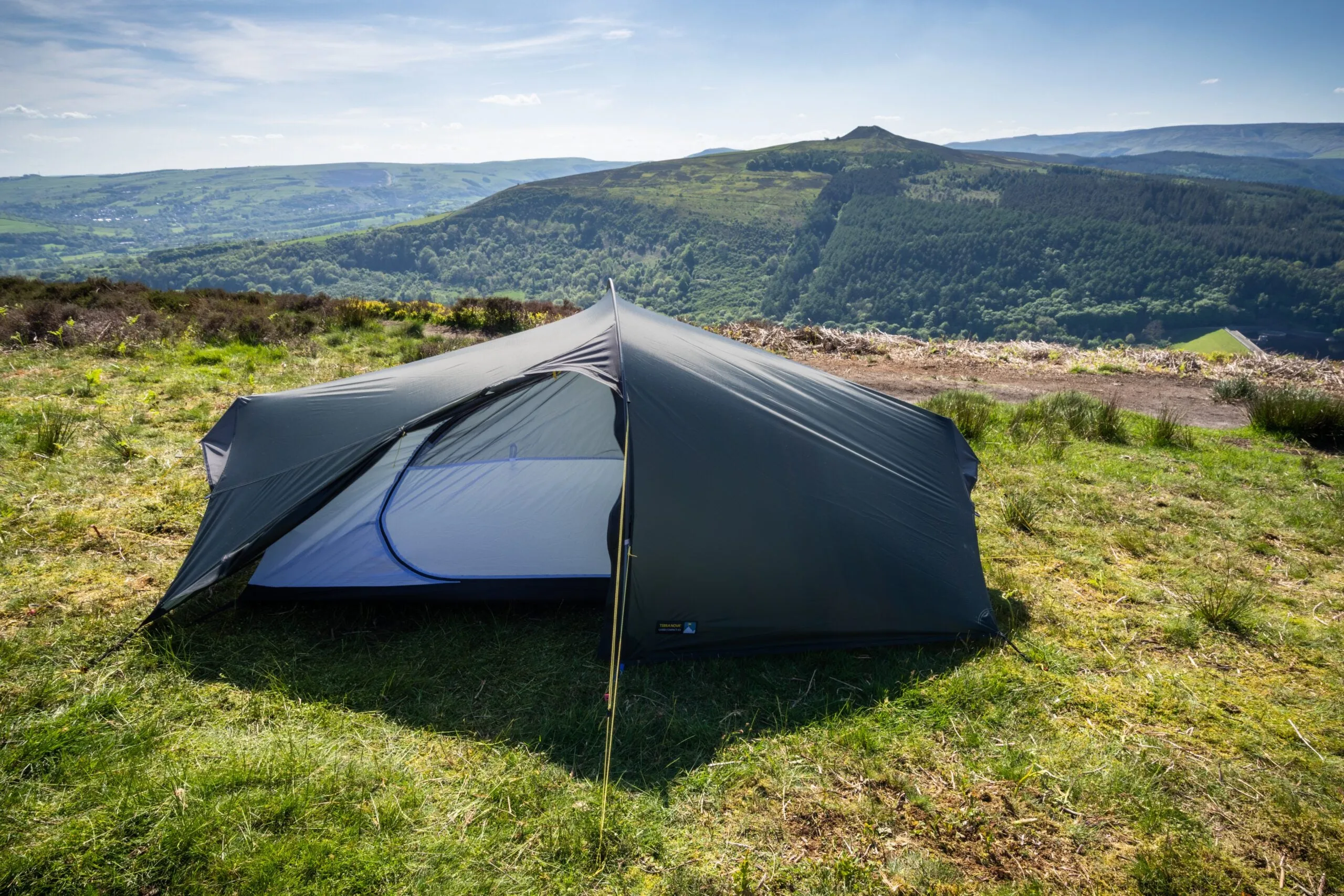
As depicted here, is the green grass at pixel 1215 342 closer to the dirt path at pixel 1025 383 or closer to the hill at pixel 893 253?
the hill at pixel 893 253

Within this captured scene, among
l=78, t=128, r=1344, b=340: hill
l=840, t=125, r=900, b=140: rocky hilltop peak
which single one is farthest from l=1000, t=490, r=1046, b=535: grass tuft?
l=840, t=125, r=900, b=140: rocky hilltop peak

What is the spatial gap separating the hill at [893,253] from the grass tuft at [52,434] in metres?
57.7

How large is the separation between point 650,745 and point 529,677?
31.5 inches

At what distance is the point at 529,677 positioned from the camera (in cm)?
344

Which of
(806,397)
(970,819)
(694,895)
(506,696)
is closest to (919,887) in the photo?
(970,819)

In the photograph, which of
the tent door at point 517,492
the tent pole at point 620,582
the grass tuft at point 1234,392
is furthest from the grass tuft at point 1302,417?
the tent pole at point 620,582

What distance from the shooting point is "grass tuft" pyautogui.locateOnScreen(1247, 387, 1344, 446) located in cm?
756

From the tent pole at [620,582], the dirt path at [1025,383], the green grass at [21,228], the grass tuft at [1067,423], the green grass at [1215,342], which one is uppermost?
the green grass at [21,228]

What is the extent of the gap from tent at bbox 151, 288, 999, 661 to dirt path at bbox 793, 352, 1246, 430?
596cm

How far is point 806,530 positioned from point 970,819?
4.95 ft

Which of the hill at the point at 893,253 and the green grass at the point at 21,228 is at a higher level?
the green grass at the point at 21,228

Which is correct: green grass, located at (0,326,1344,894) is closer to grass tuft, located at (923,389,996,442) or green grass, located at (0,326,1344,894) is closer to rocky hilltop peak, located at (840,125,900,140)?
grass tuft, located at (923,389,996,442)

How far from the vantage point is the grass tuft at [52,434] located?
594 centimetres

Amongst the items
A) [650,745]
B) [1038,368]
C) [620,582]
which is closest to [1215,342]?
[1038,368]
